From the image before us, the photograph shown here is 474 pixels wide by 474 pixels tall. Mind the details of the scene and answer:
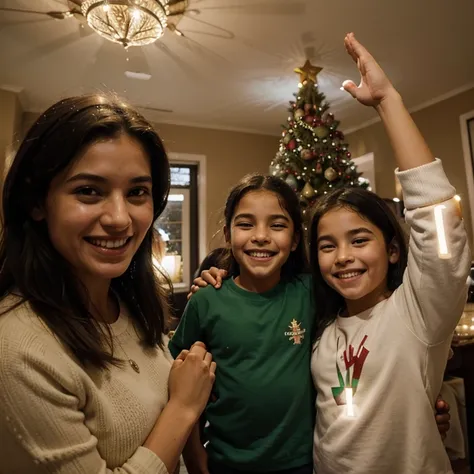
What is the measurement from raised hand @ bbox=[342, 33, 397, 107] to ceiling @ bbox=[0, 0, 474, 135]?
158 centimetres

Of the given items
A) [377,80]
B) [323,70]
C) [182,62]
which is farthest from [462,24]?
[377,80]

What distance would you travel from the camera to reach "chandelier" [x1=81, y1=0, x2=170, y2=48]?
6.68 ft

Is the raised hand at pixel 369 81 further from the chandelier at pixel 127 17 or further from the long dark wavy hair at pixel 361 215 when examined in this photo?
the chandelier at pixel 127 17

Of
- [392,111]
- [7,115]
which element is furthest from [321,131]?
Answer: [7,115]

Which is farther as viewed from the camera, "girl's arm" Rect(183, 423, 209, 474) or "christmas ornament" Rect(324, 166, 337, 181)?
"christmas ornament" Rect(324, 166, 337, 181)

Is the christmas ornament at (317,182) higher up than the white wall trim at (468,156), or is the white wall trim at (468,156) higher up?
the white wall trim at (468,156)

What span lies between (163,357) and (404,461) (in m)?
0.62

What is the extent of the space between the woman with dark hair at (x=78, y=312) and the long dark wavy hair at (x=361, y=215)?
51 cm

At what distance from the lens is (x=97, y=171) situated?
70cm

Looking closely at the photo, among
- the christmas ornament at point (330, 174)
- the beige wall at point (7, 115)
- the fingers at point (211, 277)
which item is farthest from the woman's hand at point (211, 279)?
the beige wall at point (7, 115)

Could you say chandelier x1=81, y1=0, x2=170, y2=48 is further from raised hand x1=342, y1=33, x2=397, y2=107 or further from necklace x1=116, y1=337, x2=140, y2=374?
necklace x1=116, y1=337, x2=140, y2=374

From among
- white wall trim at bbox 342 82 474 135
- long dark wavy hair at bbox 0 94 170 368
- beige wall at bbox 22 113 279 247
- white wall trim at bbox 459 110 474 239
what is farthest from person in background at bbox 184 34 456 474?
beige wall at bbox 22 113 279 247

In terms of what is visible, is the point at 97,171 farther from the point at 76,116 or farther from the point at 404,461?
the point at 404,461

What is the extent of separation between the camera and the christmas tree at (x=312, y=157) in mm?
2771
